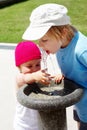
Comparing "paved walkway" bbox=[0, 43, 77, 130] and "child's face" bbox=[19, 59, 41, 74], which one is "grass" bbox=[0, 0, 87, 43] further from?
"child's face" bbox=[19, 59, 41, 74]

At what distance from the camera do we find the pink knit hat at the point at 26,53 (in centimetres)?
296

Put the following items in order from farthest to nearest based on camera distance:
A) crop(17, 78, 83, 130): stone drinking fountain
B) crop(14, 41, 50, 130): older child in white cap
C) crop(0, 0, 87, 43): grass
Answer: crop(0, 0, 87, 43): grass, crop(14, 41, 50, 130): older child in white cap, crop(17, 78, 83, 130): stone drinking fountain

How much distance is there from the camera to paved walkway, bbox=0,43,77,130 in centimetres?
407

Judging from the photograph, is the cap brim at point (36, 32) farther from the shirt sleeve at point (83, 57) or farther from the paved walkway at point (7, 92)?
the paved walkway at point (7, 92)

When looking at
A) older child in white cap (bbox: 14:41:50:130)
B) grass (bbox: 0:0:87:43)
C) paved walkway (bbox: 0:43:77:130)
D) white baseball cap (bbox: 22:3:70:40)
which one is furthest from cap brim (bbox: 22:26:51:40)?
grass (bbox: 0:0:87:43)

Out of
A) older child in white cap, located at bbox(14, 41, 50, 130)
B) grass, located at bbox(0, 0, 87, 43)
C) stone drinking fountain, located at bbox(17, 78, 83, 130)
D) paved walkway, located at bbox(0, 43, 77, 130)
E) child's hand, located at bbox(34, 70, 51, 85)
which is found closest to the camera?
stone drinking fountain, located at bbox(17, 78, 83, 130)

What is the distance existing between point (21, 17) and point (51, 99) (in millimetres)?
8202

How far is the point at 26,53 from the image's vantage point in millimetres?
2982

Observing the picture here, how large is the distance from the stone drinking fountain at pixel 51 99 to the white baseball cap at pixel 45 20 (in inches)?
16.2

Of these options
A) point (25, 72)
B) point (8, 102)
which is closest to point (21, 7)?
point (8, 102)

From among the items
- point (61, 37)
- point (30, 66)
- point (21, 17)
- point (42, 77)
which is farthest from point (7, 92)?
point (21, 17)

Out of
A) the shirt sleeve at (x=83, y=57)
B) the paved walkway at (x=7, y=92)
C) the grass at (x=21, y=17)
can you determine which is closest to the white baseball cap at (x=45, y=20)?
the shirt sleeve at (x=83, y=57)

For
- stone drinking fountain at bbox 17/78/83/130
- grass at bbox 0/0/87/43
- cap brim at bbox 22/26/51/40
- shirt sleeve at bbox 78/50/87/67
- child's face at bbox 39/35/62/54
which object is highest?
cap brim at bbox 22/26/51/40

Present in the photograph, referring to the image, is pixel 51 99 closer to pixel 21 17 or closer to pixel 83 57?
pixel 83 57
